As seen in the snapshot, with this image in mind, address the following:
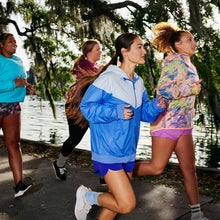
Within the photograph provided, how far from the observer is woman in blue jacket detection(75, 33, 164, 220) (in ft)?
8.18

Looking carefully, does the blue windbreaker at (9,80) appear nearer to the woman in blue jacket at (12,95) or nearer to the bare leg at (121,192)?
the woman in blue jacket at (12,95)

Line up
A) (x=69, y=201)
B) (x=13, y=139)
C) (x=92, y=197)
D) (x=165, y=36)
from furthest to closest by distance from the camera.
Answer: (x=13, y=139) < (x=69, y=201) < (x=165, y=36) < (x=92, y=197)

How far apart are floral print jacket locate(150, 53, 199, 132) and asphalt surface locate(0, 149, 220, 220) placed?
91 cm

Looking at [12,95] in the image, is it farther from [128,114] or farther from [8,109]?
[128,114]

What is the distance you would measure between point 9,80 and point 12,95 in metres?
0.18

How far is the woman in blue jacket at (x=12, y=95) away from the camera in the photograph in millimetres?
3945

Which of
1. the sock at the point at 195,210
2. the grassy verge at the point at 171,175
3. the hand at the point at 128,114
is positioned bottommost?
the grassy verge at the point at 171,175

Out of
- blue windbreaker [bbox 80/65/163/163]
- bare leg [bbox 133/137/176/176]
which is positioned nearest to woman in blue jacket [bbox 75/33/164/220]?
blue windbreaker [bbox 80/65/163/163]

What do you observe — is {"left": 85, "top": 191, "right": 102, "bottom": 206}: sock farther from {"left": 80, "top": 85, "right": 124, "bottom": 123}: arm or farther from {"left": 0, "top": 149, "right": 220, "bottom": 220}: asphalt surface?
{"left": 80, "top": 85, "right": 124, "bottom": 123}: arm

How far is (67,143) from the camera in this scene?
459 centimetres

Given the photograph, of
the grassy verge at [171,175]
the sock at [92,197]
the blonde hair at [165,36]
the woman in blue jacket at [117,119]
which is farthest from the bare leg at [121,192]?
the grassy verge at [171,175]

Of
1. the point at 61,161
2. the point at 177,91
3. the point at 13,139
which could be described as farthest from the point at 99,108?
the point at 61,161

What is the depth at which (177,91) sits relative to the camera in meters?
2.97

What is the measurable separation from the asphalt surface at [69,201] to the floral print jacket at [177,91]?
912mm
